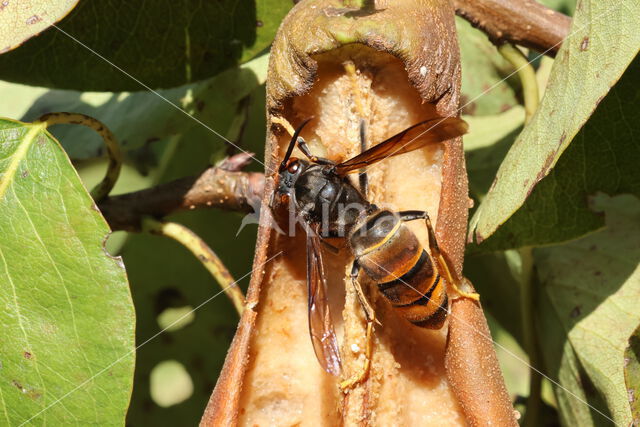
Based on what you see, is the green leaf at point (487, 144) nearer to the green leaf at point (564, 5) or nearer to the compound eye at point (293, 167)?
the green leaf at point (564, 5)

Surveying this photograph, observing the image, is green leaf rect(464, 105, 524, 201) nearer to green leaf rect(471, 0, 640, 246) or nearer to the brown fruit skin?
green leaf rect(471, 0, 640, 246)

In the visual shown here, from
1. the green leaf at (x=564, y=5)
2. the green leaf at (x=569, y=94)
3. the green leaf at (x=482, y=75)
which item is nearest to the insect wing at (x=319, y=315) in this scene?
the green leaf at (x=569, y=94)

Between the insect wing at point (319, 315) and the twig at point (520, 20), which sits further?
the twig at point (520, 20)

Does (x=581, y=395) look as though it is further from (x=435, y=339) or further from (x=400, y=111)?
(x=400, y=111)

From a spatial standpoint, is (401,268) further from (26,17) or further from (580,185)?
(26,17)

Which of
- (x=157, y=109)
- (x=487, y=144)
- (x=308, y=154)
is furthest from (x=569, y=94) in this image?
(x=157, y=109)

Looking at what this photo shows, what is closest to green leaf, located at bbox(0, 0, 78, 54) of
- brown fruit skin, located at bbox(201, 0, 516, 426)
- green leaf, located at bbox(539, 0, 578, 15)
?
brown fruit skin, located at bbox(201, 0, 516, 426)

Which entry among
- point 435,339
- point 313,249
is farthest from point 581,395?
point 313,249
